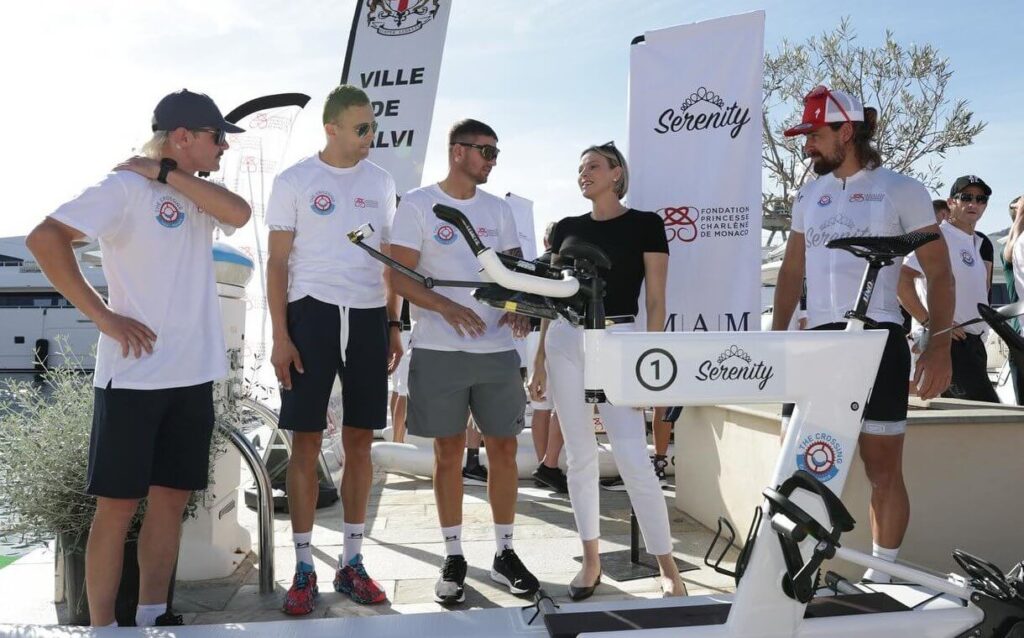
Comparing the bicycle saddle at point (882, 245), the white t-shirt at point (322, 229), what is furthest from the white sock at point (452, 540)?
the bicycle saddle at point (882, 245)

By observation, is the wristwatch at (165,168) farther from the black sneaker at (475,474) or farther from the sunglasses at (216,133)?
the black sneaker at (475,474)

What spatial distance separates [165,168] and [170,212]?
Answer: 15 centimetres

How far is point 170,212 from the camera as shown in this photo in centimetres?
251

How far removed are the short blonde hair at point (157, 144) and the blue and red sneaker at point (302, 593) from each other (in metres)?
1.63

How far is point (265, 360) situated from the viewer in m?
5.92

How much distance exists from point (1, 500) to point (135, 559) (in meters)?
0.57

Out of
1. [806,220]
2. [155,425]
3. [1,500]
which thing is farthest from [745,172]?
[1,500]

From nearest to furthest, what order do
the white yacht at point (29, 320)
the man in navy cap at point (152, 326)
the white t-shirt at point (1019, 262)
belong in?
the man in navy cap at point (152, 326)
the white t-shirt at point (1019, 262)
the white yacht at point (29, 320)

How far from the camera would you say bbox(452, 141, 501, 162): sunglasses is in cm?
311

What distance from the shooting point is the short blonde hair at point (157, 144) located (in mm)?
2580

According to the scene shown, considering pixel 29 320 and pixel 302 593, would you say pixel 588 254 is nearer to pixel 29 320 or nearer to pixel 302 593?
pixel 302 593

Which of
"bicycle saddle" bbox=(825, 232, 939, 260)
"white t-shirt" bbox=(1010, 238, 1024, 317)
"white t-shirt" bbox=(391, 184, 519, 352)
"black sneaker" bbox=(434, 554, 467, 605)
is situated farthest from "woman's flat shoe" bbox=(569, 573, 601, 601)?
"white t-shirt" bbox=(1010, 238, 1024, 317)

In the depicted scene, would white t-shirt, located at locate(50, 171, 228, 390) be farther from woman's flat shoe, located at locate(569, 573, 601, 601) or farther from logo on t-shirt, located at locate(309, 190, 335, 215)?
woman's flat shoe, located at locate(569, 573, 601, 601)

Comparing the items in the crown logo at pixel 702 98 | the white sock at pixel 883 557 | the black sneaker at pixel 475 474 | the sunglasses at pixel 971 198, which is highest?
the crown logo at pixel 702 98
